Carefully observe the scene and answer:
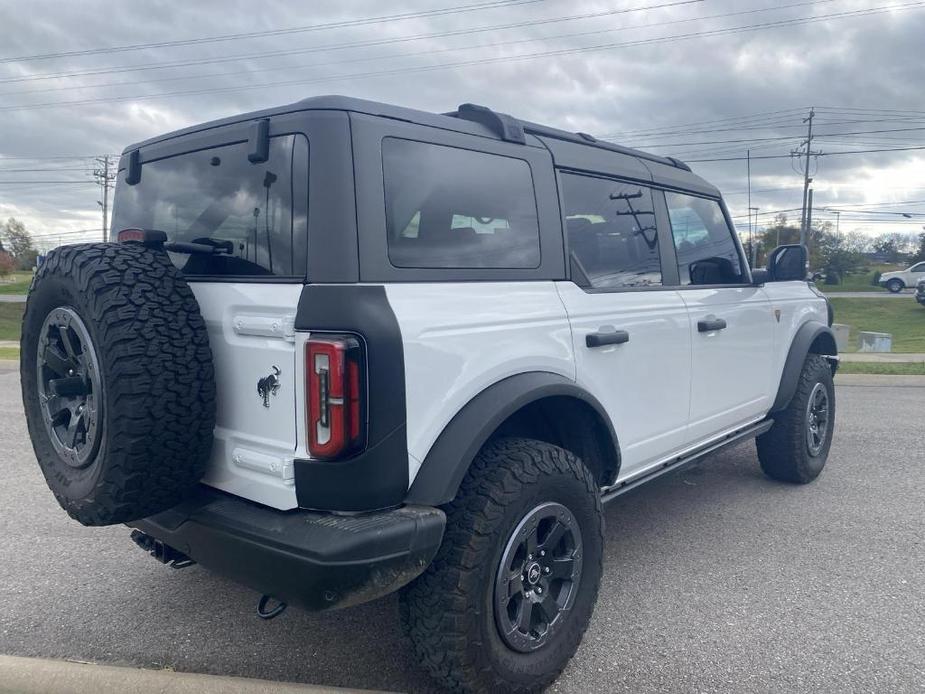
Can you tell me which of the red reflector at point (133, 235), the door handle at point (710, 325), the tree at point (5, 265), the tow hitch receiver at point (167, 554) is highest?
the tree at point (5, 265)

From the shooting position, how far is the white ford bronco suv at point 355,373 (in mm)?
2150

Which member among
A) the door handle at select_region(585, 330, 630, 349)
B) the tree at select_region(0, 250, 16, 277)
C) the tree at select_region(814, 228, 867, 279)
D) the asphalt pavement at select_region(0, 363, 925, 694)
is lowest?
the asphalt pavement at select_region(0, 363, 925, 694)

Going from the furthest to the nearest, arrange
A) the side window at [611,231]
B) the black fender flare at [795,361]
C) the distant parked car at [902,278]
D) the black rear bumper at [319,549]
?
the distant parked car at [902,278], the black fender flare at [795,361], the side window at [611,231], the black rear bumper at [319,549]

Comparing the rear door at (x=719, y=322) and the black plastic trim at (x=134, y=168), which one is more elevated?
the black plastic trim at (x=134, y=168)

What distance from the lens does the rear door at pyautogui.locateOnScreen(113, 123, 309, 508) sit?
222 cm

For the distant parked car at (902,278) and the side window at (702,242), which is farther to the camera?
the distant parked car at (902,278)

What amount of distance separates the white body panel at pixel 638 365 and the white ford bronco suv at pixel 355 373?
0.09 ft

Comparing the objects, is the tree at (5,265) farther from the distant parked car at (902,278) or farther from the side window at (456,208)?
the distant parked car at (902,278)

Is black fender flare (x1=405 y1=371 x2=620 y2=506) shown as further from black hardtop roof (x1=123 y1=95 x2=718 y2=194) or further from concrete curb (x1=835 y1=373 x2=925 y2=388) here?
concrete curb (x1=835 y1=373 x2=925 y2=388)

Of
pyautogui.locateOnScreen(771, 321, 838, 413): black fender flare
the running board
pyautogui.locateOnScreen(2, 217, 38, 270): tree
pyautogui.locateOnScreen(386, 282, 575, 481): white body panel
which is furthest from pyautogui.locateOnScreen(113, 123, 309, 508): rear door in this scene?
pyautogui.locateOnScreen(2, 217, 38, 270): tree

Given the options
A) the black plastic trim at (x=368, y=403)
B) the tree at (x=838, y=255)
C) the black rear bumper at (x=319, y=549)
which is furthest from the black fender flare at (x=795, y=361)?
the tree at (x=838, y=255)

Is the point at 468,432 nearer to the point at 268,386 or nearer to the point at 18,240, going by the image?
the point at 268,386

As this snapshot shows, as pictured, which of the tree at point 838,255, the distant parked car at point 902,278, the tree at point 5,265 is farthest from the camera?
the tree at point 838,255

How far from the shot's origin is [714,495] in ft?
16.1
